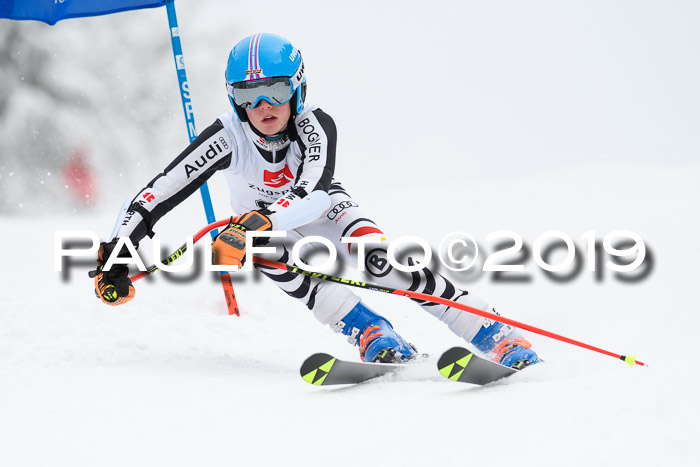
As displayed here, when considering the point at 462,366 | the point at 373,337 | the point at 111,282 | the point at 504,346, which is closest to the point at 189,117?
the point at 111,282

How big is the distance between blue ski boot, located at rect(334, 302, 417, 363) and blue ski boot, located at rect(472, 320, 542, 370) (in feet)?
1.26

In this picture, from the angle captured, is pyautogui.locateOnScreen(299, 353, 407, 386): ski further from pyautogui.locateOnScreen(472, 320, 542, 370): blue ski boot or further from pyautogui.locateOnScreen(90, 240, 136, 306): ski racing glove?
pyautogui.locateOnScreen(90, 240, 136, 306): ski racing glove

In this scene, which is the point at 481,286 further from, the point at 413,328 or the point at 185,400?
the point at 185,400

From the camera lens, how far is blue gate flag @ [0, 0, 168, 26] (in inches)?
224

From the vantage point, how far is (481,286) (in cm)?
662

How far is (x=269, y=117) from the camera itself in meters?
3.51

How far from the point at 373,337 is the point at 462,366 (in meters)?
1.00

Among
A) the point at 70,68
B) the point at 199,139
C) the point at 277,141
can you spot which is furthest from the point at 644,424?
the point at 70,68

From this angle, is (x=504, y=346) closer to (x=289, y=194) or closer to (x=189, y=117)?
(x=289, y=194)

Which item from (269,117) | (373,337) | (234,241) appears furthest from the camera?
(373,337)

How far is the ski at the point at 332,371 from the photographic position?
9.70ft

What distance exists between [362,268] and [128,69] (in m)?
14.1

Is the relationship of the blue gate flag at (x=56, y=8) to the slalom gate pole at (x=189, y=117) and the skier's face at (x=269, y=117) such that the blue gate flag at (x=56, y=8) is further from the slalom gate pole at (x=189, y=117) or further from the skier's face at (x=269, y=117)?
the skier's face at (x=269, y=117)

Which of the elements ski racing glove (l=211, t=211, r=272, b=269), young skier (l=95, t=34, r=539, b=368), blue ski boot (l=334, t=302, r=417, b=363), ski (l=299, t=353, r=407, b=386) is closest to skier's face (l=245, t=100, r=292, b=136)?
young skier (l=95, t=34, r=539, b=368)
